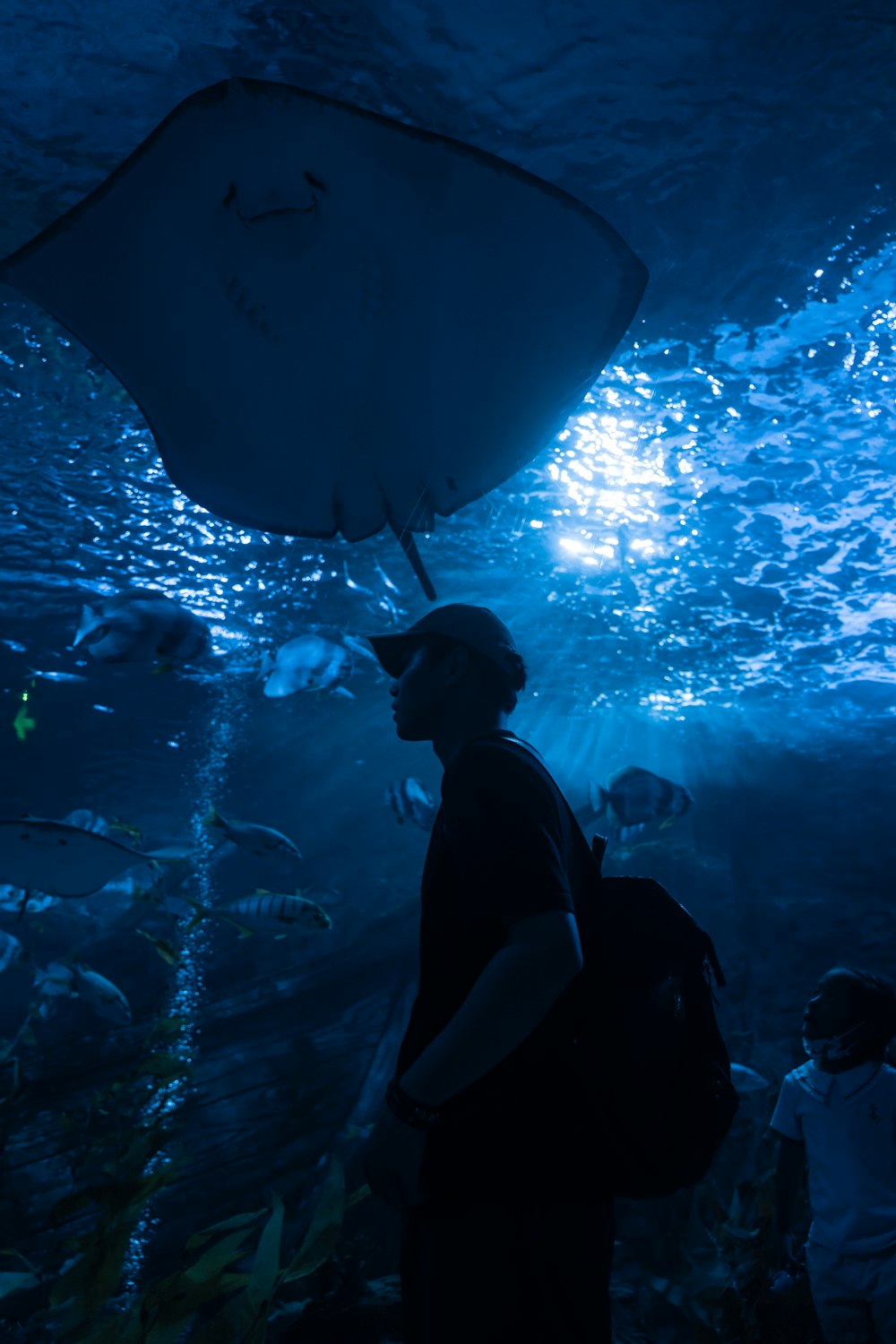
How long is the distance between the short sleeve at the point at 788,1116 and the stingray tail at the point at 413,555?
301 cm

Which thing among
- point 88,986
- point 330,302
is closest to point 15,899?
point 88,986

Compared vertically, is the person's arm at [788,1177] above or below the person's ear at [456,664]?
below

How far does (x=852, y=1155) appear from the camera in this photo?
3.09 meters

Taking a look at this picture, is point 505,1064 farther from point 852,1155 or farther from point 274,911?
point 274,911

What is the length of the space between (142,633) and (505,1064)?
367 centimetres

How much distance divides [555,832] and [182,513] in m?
7.87

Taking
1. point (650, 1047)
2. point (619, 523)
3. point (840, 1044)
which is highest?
point (619, 523)

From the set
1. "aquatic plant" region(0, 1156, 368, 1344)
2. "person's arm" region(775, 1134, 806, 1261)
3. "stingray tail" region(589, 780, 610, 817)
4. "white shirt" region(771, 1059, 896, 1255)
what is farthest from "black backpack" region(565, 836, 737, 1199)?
"stingray tail" region(589, 780, 610, 817)

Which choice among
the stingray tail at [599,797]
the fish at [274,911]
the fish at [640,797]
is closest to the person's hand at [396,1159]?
the fish at [274,911]

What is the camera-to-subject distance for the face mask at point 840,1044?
320cm

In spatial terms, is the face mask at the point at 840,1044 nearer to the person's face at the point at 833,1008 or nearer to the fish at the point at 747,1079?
the person's face at the point at 833,1008

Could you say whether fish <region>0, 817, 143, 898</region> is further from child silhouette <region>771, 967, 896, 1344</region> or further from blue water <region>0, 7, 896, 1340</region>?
child silhouette <region>771, 967, 896, 1344</region>

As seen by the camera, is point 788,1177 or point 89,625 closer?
point 788,1177

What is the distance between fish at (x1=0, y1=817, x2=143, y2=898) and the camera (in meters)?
4.30
